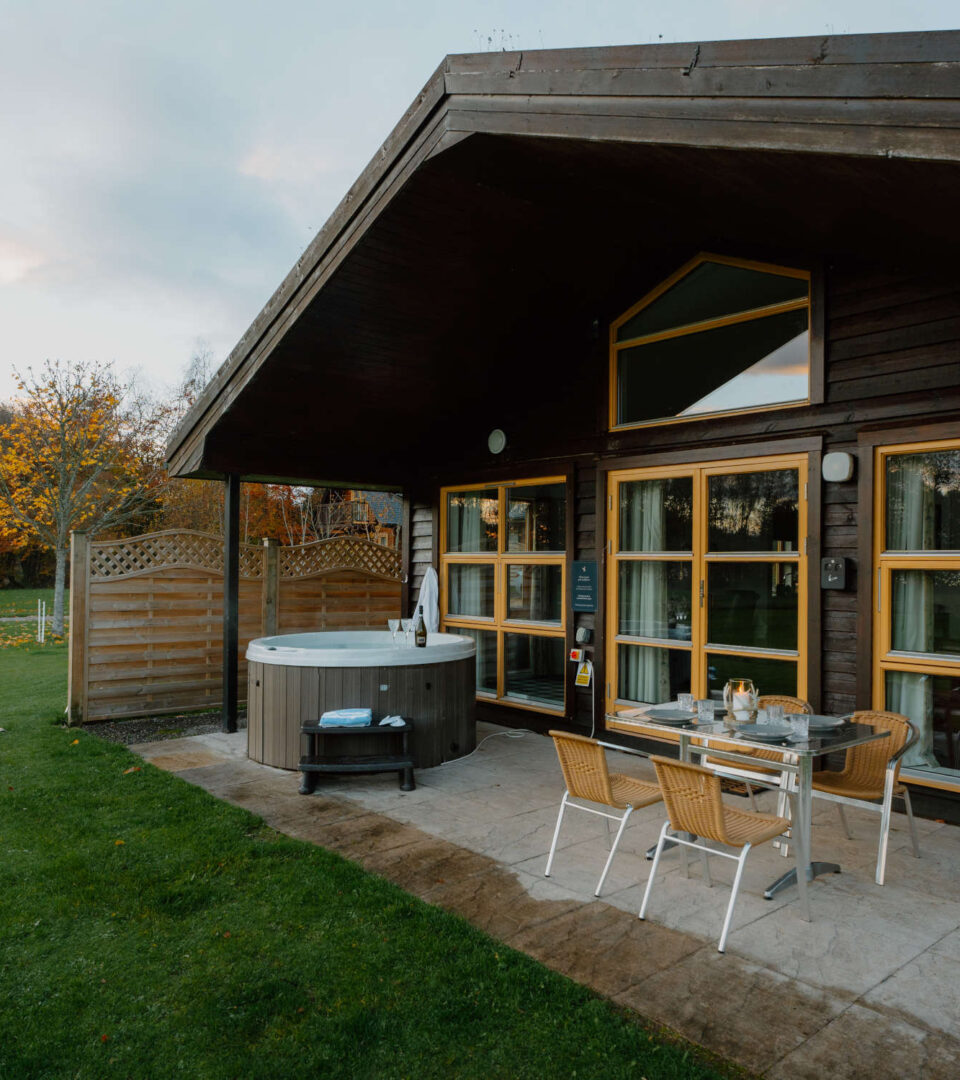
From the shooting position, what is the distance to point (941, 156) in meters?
2.50

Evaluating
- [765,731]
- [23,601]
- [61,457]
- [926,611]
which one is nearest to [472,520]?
[926,611]

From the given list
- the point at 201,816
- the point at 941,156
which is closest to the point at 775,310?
the point at 941,156

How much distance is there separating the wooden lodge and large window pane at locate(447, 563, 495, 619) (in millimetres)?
29

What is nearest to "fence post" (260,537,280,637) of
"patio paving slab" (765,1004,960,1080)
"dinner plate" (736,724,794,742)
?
"dinner plate" (736,724,794,742)

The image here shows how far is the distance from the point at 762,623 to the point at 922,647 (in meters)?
0.95

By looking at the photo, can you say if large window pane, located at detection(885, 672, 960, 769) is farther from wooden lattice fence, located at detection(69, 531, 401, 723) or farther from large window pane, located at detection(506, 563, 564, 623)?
wooden lattice fence, located at detection(69, 531, 401, 723)

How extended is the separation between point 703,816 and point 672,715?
0.72m

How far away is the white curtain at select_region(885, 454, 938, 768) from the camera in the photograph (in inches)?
167

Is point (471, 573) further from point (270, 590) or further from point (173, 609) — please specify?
point (173, 609)

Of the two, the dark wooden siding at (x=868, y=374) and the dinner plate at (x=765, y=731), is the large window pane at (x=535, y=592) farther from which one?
the dinner plate at (x=765, y=731)

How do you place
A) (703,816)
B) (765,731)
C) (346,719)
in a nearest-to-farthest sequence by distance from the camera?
(703,816) < (765,731) < (346,719)

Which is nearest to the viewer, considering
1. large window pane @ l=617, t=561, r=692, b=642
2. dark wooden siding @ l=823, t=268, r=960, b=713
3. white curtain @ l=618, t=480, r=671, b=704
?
dark wooden siding @ l=823, t=268, r=960, b=713

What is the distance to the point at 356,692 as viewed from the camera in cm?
514

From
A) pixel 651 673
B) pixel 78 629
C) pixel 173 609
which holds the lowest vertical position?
pixel 651 673
